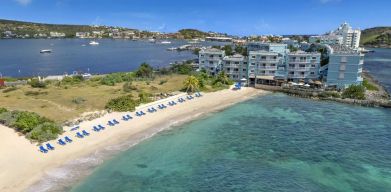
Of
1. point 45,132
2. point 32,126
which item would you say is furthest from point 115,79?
point 45,132

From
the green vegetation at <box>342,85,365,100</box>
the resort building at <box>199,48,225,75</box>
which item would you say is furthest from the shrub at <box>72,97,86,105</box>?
the green vegetation at <box>342,85,365,100</box>

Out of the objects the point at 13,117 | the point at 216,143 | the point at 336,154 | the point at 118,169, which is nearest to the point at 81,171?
the point at 118,169

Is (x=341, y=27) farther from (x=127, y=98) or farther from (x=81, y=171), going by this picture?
(x=81, y=171)

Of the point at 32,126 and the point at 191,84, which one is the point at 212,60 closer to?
the point at 191,84

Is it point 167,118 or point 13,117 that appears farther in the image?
point 167,118

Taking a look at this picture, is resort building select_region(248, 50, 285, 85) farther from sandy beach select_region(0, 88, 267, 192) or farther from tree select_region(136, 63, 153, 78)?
tree select_region(136, 63, 153, 78)

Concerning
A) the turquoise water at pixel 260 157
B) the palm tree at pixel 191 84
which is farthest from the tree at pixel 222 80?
the turquoise water at pixel 260 157
